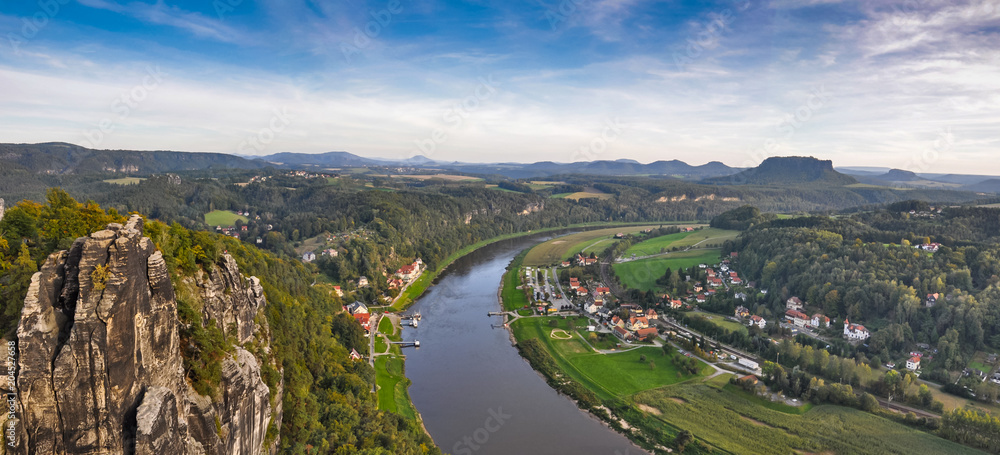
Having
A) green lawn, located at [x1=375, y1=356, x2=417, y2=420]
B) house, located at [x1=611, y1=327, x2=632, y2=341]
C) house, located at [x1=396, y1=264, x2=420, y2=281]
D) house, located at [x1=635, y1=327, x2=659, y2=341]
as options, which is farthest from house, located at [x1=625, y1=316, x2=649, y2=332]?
house, located at [x1=396, y1=264, x2=420, y2=281]

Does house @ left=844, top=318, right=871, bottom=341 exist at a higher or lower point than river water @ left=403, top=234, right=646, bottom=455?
higher

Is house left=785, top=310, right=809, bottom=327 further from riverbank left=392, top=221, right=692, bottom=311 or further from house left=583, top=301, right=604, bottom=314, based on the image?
riverbank left=392, top=221, right=692, bottom=311

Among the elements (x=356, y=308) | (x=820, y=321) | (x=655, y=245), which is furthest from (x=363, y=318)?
(x=655, y=245)

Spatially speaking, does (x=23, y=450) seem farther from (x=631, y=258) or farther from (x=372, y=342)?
(x=631, y=258)

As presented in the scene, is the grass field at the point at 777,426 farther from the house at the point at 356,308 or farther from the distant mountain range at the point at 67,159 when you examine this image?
the distant mountain range at the point at 67,159

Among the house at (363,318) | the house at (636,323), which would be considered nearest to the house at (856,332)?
the house at (636,323)

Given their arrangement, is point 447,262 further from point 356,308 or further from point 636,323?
point 636,323
